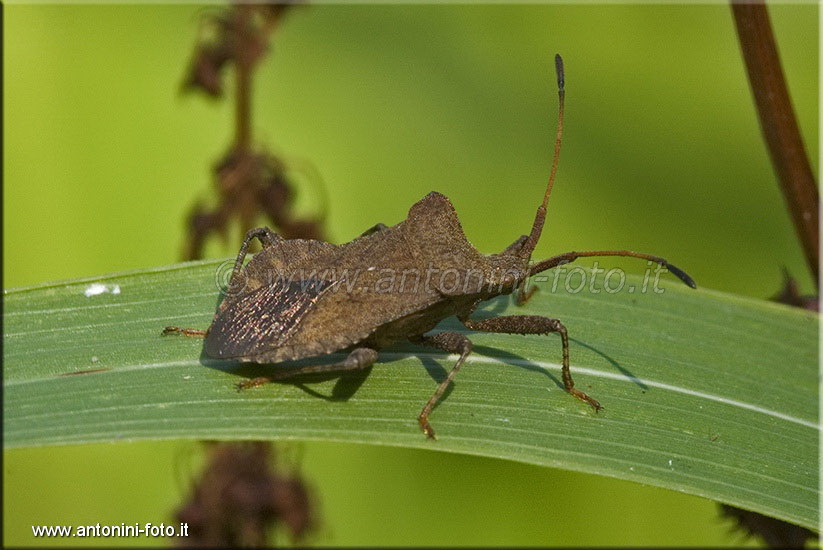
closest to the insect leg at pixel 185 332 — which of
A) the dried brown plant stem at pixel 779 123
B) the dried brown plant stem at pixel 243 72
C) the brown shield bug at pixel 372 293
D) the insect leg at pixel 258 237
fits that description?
the brown shield bug at pixel 372 293

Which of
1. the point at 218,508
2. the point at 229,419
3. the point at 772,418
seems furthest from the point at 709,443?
the point at 218,508

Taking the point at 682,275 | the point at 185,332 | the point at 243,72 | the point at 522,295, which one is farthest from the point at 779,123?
the point at 243,72

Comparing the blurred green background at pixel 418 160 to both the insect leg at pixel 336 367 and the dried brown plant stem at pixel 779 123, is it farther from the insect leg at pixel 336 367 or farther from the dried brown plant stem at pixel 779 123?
the dried brown plant stem at pixel 779 123

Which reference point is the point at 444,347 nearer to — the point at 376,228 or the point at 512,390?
the point at 512,390

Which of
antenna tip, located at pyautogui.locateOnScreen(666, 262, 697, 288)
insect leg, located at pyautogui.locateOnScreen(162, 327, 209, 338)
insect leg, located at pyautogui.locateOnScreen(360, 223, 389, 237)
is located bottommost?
insect leg, located at pyautogui.locateOnScreen(162, 327, 209, 338)

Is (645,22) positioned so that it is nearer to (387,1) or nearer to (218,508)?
(387,1)

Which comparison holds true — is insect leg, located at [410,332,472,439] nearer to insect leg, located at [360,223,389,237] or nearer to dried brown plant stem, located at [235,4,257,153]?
insect leg, located at [360,223,389,237]

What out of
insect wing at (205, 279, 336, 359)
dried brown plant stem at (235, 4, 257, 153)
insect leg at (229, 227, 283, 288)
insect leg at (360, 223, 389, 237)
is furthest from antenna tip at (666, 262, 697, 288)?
dried brown plant stem at (235, 4, 257, 153)
